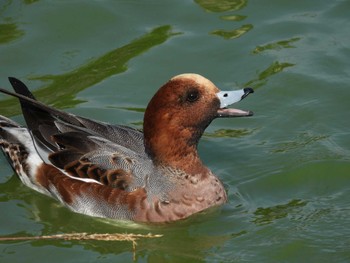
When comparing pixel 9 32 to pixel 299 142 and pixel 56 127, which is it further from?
pixel 299 142

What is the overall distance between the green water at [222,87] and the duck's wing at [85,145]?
0.40 metres

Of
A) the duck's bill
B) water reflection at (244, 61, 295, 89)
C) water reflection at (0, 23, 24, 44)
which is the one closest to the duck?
the duck's bill

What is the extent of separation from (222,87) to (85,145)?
84.2 inches

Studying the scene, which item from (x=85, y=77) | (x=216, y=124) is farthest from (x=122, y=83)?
(x=216, y=124)

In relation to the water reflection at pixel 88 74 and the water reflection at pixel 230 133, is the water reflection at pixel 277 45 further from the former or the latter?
the water reflection at pixel 230 133

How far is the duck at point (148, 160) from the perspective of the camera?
7.17m

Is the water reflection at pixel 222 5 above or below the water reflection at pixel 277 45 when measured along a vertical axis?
above

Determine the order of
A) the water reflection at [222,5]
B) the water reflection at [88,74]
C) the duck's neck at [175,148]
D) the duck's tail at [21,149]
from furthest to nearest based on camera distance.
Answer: the water reflection at [222,5] < the water reflection at [88,74] < the duck's tail at [21,149] < the duck's neck at [175,148]

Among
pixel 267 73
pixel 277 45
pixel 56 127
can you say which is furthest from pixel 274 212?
pixel 277 45

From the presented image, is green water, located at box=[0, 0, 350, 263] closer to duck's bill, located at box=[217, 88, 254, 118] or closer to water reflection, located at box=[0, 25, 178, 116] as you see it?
water reflection, located at box=[0, 25, 178, 116]

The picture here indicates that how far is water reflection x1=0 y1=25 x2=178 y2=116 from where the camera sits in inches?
357

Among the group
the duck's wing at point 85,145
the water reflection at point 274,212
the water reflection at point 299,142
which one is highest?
the duck's wing at point 85,145

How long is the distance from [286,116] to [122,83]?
1.67m

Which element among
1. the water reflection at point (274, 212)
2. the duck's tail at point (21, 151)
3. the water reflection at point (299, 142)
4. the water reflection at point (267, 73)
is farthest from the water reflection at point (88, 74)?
the water reflection at point (274, 212)
